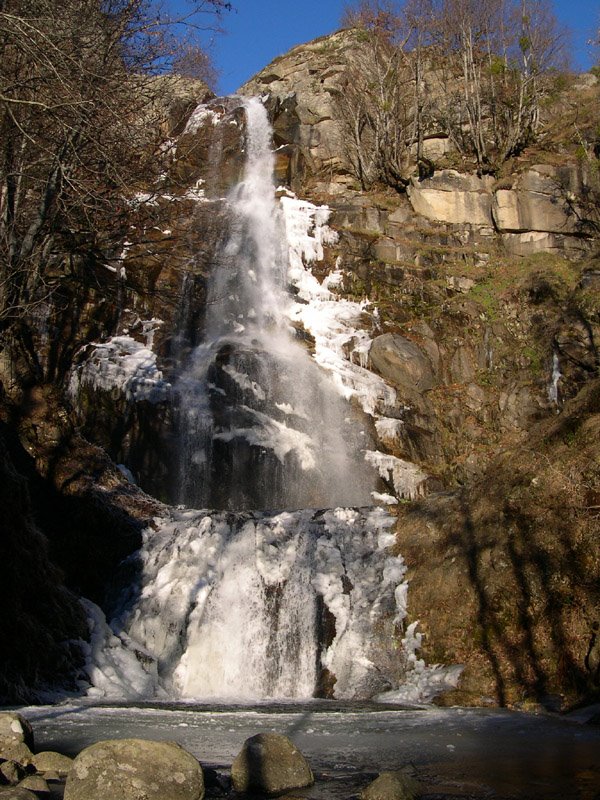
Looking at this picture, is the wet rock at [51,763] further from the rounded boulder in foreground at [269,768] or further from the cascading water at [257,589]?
the cascading water at [257,589]

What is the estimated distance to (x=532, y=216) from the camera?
26.0 meters

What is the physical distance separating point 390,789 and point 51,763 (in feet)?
7.68

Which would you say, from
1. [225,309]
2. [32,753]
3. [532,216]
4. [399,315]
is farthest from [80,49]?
[532,216]

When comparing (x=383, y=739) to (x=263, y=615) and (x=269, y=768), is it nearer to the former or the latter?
(x=269, y=768)

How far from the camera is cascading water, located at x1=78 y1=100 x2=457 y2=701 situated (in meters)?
10.9

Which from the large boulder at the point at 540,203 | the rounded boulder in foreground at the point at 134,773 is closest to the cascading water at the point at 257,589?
the rounded boulder in foreground at the point at 134,773

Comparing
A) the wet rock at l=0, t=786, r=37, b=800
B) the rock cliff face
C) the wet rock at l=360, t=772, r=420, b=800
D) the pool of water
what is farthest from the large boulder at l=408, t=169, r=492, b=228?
the wet rock at l=0, t=786, r=37, b=800

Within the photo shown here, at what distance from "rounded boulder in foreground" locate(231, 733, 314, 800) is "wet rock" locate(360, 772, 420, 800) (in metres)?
0.60

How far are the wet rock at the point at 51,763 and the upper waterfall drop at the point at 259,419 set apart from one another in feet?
39.2

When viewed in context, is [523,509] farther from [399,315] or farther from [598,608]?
[399,315]

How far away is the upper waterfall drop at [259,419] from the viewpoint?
17.4m

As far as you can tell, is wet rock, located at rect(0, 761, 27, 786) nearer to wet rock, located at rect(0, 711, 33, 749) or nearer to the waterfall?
wet rock, located at rect(0, 711, 33, 749)

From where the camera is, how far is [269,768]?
4.91m

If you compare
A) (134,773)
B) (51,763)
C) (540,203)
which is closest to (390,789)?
(134,773)
